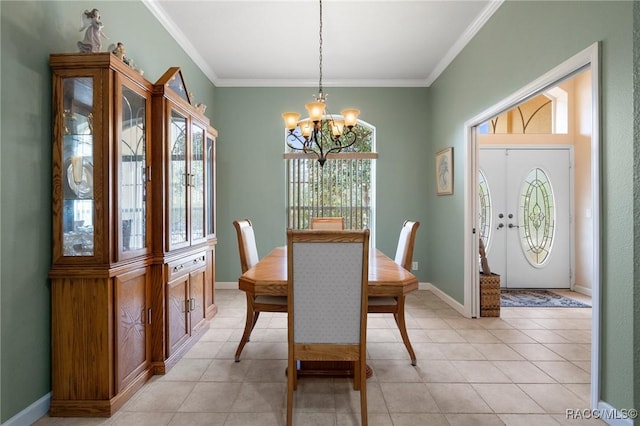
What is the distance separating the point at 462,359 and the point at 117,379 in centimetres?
231

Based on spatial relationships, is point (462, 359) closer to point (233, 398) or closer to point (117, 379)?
point (233, 398)

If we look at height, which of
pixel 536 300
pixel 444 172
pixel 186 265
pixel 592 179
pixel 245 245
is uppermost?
pixel 444 172

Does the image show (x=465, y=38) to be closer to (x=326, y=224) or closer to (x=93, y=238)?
(x=326, y=224)

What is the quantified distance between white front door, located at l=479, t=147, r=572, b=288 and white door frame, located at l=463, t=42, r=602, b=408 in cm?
143

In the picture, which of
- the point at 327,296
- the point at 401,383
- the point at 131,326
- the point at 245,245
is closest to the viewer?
the point at 327,296

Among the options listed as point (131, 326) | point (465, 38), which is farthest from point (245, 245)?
point (465, 38)

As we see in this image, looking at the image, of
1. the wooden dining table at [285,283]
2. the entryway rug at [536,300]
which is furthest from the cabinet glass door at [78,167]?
the entryway rug at [536,300]

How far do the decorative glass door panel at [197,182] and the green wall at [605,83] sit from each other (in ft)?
8.75

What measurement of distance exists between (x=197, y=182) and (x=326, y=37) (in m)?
1.98

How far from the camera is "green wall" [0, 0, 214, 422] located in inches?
60.1

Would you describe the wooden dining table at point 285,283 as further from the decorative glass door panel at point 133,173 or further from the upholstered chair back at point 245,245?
the decorative glass door panel at point 133,173

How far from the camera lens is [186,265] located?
2594mm

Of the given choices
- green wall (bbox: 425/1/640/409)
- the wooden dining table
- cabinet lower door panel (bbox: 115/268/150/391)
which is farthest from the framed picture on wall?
cabinet lower door panel (bbox: 115/268/150/391)

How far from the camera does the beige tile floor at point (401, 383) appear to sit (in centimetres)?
177
